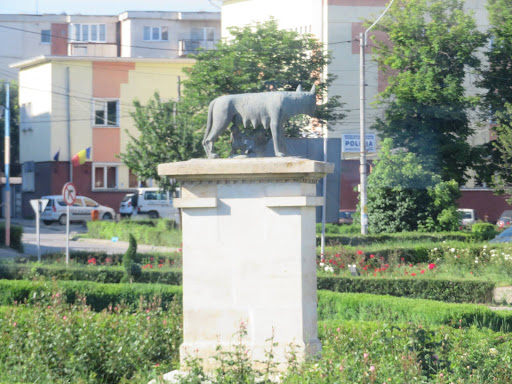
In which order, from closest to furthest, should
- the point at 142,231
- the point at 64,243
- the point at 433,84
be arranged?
the point at 433,84 < the point at 142,231 < the point at 64,243

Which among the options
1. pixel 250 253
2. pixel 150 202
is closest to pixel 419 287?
pixel 250 253

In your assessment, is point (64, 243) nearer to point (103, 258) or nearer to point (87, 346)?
point (103, 258)

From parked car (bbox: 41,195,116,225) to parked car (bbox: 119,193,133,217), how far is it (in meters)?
0.72

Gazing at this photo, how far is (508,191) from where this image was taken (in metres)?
30.1

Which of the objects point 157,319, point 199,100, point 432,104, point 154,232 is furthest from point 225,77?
point 157,319

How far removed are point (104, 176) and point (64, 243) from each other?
16171 millimetres

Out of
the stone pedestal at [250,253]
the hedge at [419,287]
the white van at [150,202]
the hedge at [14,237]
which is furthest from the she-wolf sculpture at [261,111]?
the white van at [150,202]

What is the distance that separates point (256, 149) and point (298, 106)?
0.51 m

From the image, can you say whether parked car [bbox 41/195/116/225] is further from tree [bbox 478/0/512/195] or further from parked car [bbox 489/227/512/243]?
parked car [bbox 489/227/512/243]

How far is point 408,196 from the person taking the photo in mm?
29734

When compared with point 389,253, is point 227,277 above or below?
above

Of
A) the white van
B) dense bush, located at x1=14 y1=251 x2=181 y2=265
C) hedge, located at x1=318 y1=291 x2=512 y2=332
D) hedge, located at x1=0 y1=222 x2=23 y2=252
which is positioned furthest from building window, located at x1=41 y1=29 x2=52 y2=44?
hedge, located at x1=318 y1=291 x2=512 y2=332

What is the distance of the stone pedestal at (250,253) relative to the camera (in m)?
6.85

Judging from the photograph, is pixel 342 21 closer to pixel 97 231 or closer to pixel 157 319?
pixel 97 231
